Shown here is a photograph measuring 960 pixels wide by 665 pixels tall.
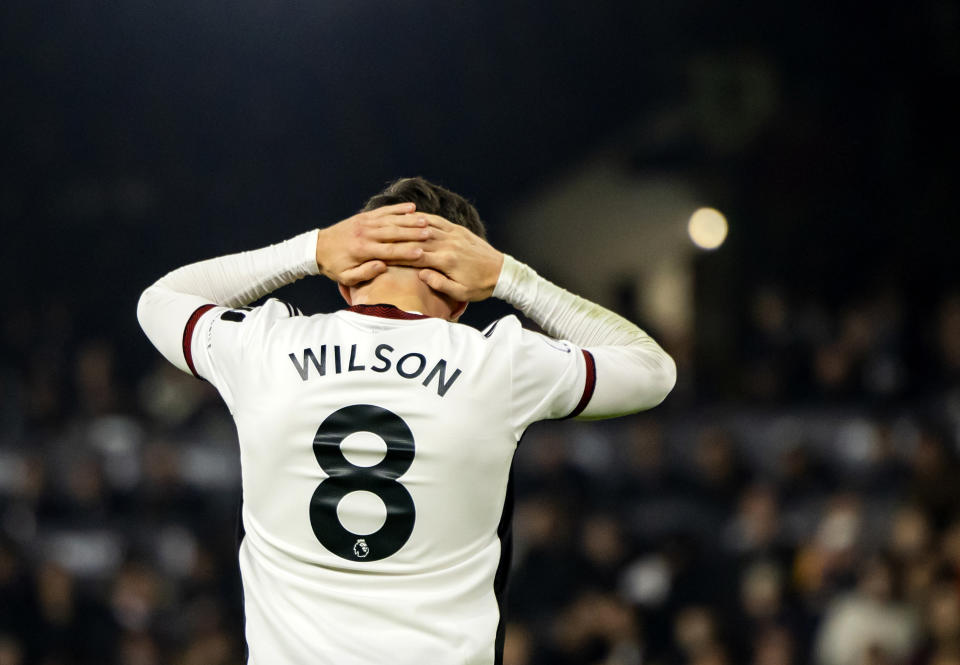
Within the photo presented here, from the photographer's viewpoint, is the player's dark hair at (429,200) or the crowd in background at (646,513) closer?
the player's dark hair at (429,200)

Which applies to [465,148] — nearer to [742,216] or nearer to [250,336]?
[742,216]

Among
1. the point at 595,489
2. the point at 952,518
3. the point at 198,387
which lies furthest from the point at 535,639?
the point at 198,387

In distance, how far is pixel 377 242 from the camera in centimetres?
119

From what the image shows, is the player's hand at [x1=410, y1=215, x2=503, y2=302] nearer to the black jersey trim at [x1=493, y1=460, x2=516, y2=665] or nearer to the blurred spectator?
the black jersey trim at [x1=493, y1=460, x2=516, y2=665]

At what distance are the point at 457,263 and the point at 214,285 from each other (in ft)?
1.10

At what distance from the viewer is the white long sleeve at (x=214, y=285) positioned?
1.22 meters

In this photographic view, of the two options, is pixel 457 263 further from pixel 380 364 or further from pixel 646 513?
pixel 646 513

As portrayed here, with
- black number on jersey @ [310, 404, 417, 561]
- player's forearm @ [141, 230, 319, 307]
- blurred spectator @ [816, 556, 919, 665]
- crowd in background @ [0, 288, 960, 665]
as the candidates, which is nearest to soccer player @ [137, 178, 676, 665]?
black number on jersey @ [310, 404, 417, 561]

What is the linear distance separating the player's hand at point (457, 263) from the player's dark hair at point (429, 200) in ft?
0.14

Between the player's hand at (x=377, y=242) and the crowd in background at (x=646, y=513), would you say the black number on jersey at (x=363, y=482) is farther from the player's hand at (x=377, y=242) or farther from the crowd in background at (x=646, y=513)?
the crowd in background at (x=646, y=513)

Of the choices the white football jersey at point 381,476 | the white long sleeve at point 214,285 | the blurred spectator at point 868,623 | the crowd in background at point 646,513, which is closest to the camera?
the white football jersey at point 381,476

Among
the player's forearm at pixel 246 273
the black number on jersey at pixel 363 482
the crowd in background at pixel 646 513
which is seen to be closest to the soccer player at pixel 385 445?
the black number on jersey at pixel 363 482

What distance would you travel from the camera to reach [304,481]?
44.1 inches

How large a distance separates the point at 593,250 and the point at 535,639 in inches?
99.1
